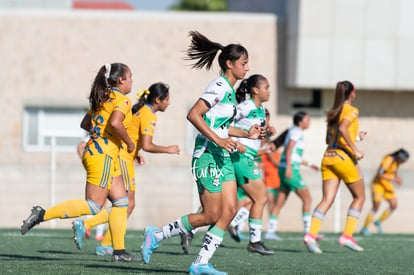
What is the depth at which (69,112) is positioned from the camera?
27312 mm

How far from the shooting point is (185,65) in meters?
26.3

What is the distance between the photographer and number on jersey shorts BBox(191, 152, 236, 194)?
859 cm

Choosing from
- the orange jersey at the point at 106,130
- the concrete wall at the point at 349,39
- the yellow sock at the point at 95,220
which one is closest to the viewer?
the orange jersey at the point at 106,130

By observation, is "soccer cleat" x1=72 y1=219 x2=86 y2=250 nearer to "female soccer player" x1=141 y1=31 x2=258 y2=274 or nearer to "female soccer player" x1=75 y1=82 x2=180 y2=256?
"female soccer player" x1=75 y1=82 x2=180 y2=256

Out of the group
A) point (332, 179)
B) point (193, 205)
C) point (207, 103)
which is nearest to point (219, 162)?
point (207, 103)

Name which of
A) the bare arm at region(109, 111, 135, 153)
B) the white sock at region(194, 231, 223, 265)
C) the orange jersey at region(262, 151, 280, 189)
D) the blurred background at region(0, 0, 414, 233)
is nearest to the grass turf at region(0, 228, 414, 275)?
the white sock at region(194, 231, 223, 265)

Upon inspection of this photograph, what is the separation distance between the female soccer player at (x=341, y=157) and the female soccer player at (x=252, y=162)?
1095 millimetres

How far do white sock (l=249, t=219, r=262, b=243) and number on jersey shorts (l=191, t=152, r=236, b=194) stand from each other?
2683 millimetres

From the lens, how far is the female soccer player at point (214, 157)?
27.8 feet

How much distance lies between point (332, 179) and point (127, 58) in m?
14.7

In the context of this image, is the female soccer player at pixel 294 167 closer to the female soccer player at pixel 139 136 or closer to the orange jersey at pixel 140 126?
the female soccer player at pixel 139 136

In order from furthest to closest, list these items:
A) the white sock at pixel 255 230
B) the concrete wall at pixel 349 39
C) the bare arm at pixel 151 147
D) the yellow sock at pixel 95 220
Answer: the concrete wall at pixel 349 39, the white sock at pixel 255 230, the yellow sock at pixel 95 220, the bare arm at pixel 151 147

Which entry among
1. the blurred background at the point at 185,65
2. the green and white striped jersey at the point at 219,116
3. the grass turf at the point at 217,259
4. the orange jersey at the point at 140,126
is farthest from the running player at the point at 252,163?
the blurred background at the point at 185,65

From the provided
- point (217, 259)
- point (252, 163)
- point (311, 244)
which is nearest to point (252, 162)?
point (252, 163)
